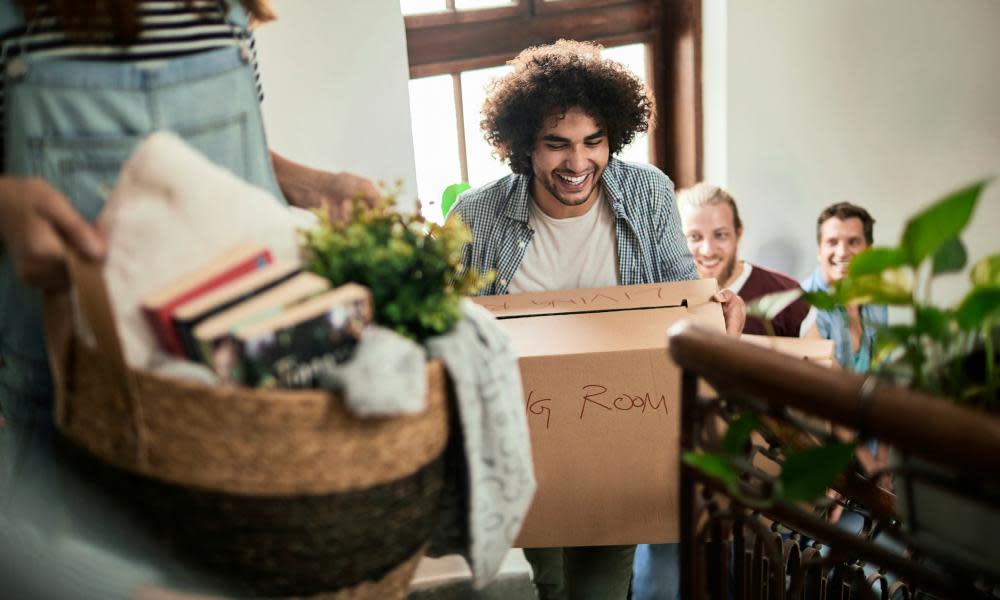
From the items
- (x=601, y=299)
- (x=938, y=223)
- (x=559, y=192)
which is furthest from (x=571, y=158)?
(x=938, y=223)

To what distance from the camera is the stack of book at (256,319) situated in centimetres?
64

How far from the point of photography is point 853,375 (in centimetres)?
61

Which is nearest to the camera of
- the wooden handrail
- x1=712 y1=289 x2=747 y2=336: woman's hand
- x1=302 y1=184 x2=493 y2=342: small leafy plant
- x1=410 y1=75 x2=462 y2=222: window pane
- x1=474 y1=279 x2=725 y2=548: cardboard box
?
the wooden handrail

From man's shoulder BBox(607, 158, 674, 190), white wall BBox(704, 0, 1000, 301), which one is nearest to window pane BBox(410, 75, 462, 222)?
man's shoulder BBox(607, 158, 674, 190)

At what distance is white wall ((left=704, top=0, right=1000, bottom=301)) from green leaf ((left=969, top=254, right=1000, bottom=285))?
190 cm

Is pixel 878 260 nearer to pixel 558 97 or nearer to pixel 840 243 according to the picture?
pixel 558 97

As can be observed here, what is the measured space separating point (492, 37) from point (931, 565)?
187 centimetres

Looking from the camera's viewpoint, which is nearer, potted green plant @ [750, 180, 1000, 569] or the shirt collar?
potted green plant @ [750, 180, 1000, 569]

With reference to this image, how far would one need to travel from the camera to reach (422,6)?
2.40 metres

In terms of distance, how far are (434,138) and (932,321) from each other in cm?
200

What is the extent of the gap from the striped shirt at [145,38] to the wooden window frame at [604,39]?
1679 millimetres

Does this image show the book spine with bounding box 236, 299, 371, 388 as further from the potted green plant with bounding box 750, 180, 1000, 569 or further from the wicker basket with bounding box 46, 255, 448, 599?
the potted green plant with bounding box 750, 180, 1000, 569

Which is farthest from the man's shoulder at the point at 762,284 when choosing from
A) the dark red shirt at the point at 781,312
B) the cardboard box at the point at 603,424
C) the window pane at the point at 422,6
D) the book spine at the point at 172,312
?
the book spine at the point at 172,312

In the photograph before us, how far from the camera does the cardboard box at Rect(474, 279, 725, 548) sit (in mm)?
1281
